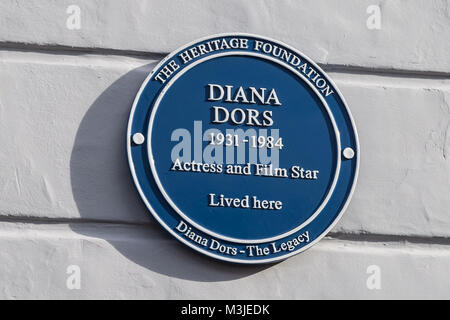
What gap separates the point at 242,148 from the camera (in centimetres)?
463

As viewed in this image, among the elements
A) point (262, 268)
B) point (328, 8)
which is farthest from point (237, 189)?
point (328, 8)

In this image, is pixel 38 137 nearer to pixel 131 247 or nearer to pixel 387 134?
→ pixel 131 247

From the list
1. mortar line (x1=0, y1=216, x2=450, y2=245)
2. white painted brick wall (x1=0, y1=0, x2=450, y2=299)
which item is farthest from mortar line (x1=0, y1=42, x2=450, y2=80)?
mortar line (x1=0, y1=216, x2=450, y2=245)

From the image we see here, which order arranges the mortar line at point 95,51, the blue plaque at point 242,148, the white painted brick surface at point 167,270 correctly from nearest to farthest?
the white painted brick surface at point 167,270 → the blue plaque at point 242,148 → the mortar line at point 95,51

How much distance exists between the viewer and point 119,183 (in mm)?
4543

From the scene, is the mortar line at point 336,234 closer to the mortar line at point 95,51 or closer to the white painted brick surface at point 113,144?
the white painted brick surface at point 113,144

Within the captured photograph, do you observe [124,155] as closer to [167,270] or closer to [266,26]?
[167,270]

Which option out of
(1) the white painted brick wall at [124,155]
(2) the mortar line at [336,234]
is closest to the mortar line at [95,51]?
(1) the white painted brick wall at [124,155]

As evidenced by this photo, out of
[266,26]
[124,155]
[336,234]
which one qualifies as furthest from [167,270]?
[266,26]

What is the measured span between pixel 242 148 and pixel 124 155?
52cm

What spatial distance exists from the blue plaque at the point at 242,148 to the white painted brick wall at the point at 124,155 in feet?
0.29

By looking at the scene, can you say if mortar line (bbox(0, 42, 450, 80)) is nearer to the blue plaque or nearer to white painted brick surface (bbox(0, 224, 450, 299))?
the blue plaque

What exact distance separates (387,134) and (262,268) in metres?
0.87

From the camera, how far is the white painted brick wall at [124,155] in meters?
4.47
